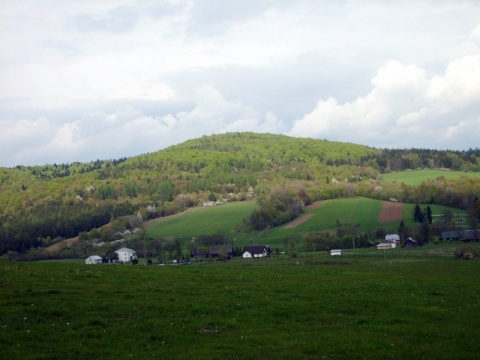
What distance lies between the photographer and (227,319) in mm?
19734

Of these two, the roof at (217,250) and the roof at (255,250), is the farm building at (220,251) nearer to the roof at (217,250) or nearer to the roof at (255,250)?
the roof at (217,250)

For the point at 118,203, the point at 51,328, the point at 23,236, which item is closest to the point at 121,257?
the point at 23,236

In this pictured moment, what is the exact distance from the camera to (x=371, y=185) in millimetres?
181875

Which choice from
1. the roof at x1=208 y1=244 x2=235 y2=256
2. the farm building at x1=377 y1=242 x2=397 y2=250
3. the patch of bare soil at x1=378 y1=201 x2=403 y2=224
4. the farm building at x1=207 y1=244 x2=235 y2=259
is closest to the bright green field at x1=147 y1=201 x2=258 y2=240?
the roof at x1=208 y1=244 x2=235 y2=256

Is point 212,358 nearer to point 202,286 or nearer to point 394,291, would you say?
point 202,286

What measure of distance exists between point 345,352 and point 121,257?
333 ft

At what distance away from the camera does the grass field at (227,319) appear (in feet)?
49.3

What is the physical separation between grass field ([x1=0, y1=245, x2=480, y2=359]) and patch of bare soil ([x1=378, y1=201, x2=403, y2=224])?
10648 cm

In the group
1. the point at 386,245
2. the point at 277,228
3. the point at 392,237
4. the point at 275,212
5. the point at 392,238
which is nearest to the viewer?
the point at 386,245

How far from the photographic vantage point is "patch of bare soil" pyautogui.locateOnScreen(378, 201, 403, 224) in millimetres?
134238

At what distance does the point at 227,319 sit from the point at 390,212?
12812 centimetres

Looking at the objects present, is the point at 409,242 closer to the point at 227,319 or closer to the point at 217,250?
the point at 217,250

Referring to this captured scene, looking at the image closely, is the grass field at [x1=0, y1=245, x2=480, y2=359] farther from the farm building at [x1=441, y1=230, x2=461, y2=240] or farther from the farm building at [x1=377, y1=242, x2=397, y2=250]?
the farm building at [x1=441, y1=230, x2=461, y2=240]

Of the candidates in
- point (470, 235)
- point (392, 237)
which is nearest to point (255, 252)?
point (392, 237)
